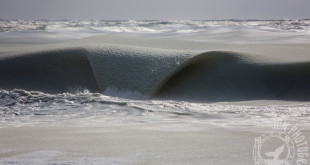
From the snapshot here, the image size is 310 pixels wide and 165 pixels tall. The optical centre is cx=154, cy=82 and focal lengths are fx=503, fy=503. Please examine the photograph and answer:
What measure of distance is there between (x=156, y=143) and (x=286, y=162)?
0.50m

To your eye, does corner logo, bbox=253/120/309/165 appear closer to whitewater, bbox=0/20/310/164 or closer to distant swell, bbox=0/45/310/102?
whitewater, bbox=0/20/310/164

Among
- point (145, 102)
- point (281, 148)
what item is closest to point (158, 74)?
point (145, 102)

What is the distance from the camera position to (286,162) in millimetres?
1686

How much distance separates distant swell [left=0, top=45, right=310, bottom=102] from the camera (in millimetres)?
3775

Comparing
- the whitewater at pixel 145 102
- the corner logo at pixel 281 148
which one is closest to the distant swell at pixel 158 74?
the whitewater at pixel 145 102

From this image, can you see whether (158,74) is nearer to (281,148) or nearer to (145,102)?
(145,102)

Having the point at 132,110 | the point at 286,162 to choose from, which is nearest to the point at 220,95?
the point at 132,110

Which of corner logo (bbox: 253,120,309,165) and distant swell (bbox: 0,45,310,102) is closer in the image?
corner logo (bbox: 253,120,309,165)

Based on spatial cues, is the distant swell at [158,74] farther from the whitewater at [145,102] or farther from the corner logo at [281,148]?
the corner logo at [281,148]

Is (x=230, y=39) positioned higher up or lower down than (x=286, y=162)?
higher up

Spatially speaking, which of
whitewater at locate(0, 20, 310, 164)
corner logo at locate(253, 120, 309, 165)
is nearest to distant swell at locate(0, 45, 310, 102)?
whitewater at locate(0, 20, 310, 164)

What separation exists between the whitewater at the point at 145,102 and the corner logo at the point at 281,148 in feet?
0.15

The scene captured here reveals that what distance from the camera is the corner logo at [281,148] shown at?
5.55ft

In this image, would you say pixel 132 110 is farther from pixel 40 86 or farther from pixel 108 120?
pixel 40 86
